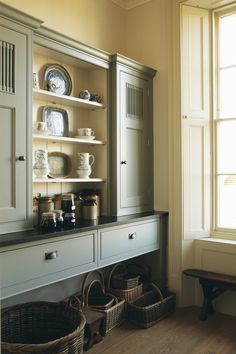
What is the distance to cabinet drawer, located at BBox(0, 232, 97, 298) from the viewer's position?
186 centimetres

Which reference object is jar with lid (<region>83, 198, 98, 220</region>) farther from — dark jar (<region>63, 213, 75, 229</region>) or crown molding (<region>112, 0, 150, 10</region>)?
crown molding (<region>112, 0, 150, 10</region>)

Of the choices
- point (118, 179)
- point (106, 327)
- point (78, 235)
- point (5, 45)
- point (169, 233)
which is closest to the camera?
point (5, 45)

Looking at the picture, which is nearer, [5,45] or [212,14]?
[5,45]

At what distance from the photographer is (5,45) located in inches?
82.0

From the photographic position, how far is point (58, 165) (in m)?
2.79

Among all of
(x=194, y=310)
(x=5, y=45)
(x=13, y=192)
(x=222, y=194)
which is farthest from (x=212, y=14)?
(x=194, y=310)

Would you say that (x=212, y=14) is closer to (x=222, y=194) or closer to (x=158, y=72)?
(x=158, y=72)

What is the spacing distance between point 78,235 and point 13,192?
523mm

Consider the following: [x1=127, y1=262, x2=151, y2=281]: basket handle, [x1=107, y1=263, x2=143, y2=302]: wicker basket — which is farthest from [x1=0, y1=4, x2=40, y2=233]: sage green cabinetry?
[x1=127, y1=262, x2=151, y2=281]: basket handle

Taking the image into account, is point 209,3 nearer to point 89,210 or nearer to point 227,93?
point 227,93

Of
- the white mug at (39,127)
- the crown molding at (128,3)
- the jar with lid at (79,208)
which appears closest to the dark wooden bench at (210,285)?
the jar with lid at (79,208)

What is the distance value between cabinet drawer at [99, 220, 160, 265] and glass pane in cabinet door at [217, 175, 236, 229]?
0.63m

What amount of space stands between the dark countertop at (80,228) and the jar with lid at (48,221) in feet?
0.17

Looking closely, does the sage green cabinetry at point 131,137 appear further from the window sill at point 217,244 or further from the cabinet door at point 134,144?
the window sill at point 217,244
